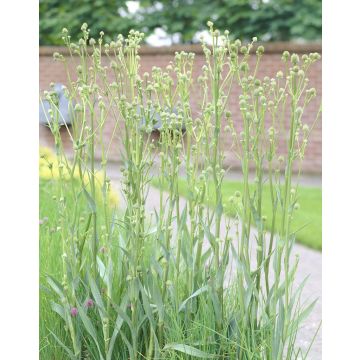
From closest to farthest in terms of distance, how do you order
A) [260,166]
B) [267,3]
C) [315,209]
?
Answer: [260,166], [315,209], [267,3]

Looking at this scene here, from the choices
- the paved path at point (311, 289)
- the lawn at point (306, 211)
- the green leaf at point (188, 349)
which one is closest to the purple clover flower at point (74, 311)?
the green leaf at point (188, 349)

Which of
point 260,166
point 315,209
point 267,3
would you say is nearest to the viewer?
point 260,166

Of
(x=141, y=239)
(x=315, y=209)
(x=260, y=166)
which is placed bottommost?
(x=315, y=209)

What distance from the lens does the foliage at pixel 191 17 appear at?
6.29 metres

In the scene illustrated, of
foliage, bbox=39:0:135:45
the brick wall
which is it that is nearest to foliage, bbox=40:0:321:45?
foliage, bbox=39:0:135:45

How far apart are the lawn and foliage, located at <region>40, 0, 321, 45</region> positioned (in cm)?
140

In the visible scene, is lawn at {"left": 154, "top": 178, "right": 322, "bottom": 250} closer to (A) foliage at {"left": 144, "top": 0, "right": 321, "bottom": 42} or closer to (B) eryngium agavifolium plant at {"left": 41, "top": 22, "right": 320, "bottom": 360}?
(A) foliage at {"left": 144, "top": 0, "right": 321, "bottom": 42}

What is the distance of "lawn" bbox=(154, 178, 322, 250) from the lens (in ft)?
15.5
